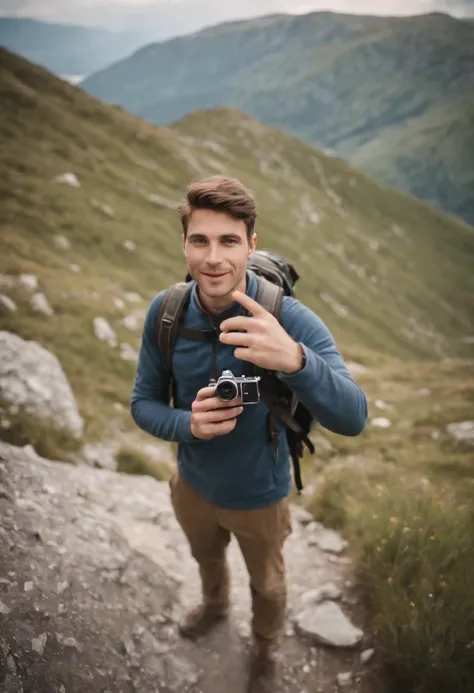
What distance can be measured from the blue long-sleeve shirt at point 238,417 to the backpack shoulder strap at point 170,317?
6cm

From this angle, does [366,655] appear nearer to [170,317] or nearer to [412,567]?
[412,567]

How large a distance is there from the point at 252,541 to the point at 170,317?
2158 millimetres

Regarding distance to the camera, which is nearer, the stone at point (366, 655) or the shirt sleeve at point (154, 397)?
the shirt sleeve at point (154, 397)

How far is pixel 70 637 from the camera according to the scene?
3803mm

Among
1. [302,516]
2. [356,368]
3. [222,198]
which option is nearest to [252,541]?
[222,198]

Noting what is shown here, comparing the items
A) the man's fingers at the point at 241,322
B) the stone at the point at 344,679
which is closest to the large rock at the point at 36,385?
the stone at the point at 344,679

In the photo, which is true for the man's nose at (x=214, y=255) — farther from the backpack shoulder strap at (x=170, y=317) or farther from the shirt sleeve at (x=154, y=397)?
the shirt sleeve at (x=154, y=397)

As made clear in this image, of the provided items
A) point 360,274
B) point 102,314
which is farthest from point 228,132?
point 102,314

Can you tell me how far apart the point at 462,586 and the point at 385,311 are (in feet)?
221

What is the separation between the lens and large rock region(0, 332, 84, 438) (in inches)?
311

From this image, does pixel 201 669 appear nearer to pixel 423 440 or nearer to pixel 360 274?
pixel 423 440

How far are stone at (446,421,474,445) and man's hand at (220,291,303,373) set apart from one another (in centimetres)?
1316

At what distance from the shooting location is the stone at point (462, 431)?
535 inches

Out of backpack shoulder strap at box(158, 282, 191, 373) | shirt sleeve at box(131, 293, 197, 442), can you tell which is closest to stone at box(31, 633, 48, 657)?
shirt sleeve at box(131, 293, 197, 442)
